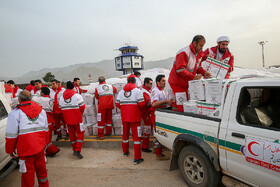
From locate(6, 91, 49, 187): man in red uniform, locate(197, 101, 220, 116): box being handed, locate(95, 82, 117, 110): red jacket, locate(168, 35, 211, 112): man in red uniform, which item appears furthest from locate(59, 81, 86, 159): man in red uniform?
locate(197, 101, 220, 116): box being handed

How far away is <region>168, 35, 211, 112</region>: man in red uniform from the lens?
3842 millimetres

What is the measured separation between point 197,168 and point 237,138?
3.22 ft

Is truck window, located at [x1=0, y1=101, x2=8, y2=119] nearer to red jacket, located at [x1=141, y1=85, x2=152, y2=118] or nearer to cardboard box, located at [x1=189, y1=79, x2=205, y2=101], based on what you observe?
red jacket, located at [x1=141, y1=85, x2=152, y2=118]

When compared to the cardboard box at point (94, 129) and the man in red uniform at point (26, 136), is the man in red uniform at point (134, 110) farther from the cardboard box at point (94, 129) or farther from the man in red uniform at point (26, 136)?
the cardboard box at point (94, 129)

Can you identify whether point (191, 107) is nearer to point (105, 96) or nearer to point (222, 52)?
point (222, 52)

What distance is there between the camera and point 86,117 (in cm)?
646

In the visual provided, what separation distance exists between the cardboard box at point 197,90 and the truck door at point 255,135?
0.72 m

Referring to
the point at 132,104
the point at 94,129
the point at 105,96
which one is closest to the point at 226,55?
the point at 132,104

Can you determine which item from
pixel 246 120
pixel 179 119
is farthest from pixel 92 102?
pixel 246 120

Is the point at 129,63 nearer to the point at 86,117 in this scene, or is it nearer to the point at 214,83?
the point at 86,117

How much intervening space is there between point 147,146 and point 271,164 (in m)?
3.48

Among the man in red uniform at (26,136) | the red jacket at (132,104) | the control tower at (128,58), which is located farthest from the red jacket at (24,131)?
the control tower at (128,58)

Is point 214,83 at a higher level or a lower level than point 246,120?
higher

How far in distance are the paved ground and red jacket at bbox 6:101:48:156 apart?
131cm
